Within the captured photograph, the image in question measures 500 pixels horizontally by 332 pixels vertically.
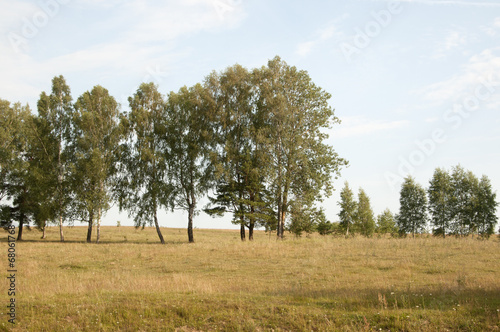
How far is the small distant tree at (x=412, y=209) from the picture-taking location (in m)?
65.8

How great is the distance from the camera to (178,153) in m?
42.5

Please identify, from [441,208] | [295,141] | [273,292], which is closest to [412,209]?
[441,208]

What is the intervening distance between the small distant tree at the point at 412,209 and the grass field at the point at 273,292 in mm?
43046

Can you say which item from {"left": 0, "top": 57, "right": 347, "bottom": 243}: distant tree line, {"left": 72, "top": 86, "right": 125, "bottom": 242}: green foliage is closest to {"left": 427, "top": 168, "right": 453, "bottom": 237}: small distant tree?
{"left": 0, "top": 57, "right": 347, "bottom": 243}: distant tree line

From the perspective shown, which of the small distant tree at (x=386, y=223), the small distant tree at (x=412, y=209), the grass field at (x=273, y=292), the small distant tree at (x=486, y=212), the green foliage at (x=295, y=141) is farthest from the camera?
the small distant tree at (x=386, y=223)

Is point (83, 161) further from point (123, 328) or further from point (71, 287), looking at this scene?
point (123, 328)

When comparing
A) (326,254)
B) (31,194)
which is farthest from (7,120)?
(326,254)

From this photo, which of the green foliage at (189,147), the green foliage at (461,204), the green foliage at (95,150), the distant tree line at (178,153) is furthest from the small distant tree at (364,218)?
the green foliage at (95,150)

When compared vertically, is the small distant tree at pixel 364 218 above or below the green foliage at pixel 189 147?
below

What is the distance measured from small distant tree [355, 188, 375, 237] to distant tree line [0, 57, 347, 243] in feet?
76.9

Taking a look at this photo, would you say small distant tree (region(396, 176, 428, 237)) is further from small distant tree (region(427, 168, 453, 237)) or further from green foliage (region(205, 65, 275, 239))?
green foliage (region(205, 65, 275, 239))

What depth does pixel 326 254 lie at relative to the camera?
2458 cm

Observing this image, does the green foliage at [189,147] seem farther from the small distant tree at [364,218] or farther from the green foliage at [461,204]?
the green foliage at [461,204]

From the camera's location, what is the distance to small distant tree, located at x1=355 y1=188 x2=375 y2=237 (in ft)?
208
